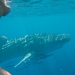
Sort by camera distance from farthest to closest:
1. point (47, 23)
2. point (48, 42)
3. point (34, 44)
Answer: point (47, 23), point (34, 44), point (48, 42)

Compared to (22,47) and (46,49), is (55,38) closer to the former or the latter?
(46,49)

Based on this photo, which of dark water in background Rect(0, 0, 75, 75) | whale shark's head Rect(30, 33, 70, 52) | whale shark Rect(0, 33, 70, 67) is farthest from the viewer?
dark water in background Rect(0, 0, 75, 75)

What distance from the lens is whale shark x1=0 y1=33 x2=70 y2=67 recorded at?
36.1 feet

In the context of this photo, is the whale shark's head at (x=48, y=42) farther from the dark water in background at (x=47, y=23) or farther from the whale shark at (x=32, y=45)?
the dark water in background at (x=47, y=23)

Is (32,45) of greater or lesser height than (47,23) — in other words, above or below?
above

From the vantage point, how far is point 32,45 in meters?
11.6

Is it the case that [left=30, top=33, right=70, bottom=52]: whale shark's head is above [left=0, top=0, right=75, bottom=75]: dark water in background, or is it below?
above

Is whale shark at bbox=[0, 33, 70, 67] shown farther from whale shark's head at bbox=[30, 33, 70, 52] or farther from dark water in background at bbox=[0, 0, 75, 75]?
dark water in background at bbox=[0, 0, 75, 75]

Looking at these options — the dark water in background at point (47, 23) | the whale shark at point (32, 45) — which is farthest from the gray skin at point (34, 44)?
the dark water in background at point (47, 23)

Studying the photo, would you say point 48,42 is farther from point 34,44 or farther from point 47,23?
point 47,23

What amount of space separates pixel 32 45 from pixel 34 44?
0.15m

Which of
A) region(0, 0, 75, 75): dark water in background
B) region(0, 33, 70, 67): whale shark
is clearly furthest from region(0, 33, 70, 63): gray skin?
region(0, 0, 75, 75): dark water in background

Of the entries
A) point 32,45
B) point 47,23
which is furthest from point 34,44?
point 47,23

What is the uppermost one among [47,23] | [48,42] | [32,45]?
[48,42]
